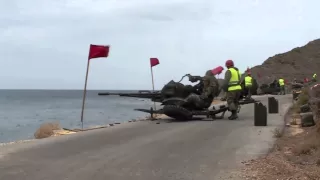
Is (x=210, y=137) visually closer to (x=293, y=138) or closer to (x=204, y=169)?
(x=293, y=138)

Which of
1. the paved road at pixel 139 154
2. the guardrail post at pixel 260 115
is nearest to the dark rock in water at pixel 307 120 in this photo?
the paved road at pixel 139 154

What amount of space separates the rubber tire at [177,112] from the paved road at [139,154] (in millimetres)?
2677

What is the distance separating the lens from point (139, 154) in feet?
32.3

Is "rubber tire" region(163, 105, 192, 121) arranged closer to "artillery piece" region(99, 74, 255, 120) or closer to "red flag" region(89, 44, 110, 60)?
"artillery piece" region(99, 74, 255, 120)

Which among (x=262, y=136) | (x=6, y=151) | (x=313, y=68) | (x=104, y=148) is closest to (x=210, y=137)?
(x=262, y=136)

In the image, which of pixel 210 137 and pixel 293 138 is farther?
pixel 210 137

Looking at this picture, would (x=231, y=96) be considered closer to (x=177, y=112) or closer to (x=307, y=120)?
(x=177, y=112)

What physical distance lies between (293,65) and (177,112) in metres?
60.5

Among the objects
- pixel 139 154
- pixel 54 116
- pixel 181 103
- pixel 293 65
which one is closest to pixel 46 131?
pixel 181 103

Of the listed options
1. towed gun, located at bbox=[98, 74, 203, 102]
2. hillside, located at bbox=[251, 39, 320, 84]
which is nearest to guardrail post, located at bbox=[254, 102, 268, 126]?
towed gun, located at bbox=[98, 74, 203, 102]

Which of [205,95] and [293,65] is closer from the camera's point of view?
[205,95]

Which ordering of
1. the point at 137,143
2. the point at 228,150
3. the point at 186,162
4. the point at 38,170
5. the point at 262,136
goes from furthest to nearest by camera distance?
the point at 262,136 → the point at 137,143 → the point at 228,150 → the point at 186,162 → the point at 38,170

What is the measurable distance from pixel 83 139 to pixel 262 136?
483 cm

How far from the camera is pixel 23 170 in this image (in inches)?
326
